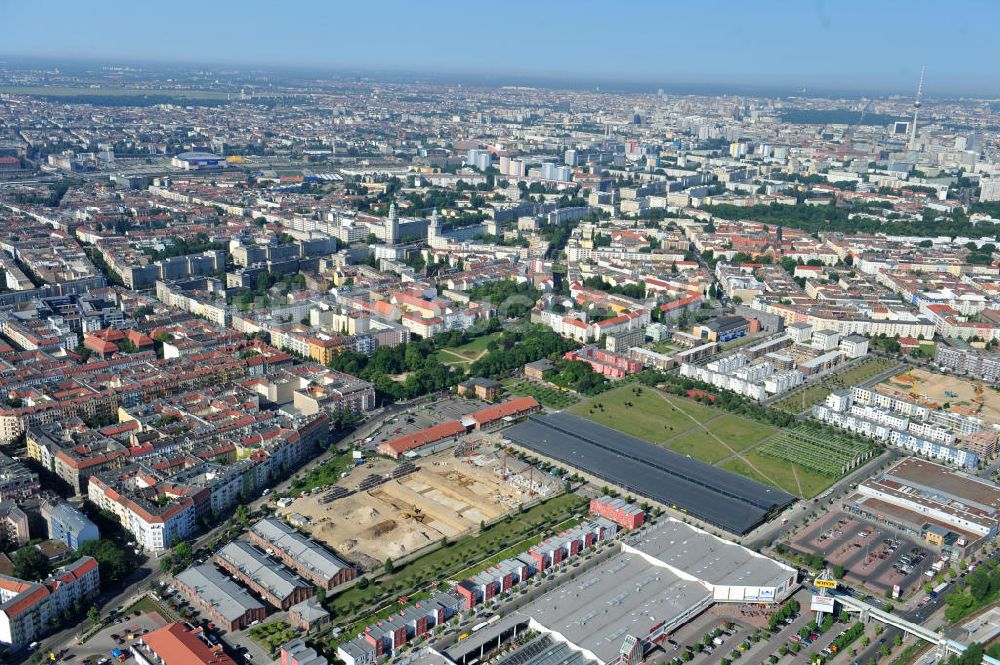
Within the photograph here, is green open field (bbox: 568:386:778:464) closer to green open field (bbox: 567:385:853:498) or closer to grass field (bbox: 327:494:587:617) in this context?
green open field (bbox: 567:385:853:498)

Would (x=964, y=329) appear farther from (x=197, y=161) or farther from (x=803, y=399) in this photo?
(x=197, y=161)

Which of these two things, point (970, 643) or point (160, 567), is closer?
point (970, 643)

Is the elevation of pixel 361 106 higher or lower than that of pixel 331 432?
higher

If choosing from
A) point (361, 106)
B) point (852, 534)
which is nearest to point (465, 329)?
point (852, 534)

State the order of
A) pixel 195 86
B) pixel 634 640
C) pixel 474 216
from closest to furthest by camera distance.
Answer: pixel 634 640
pixel 474 216
pixel 195 86

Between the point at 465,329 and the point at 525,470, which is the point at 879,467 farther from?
the point at 465,329

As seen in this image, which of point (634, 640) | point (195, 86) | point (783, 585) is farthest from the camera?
point (195, 86)
